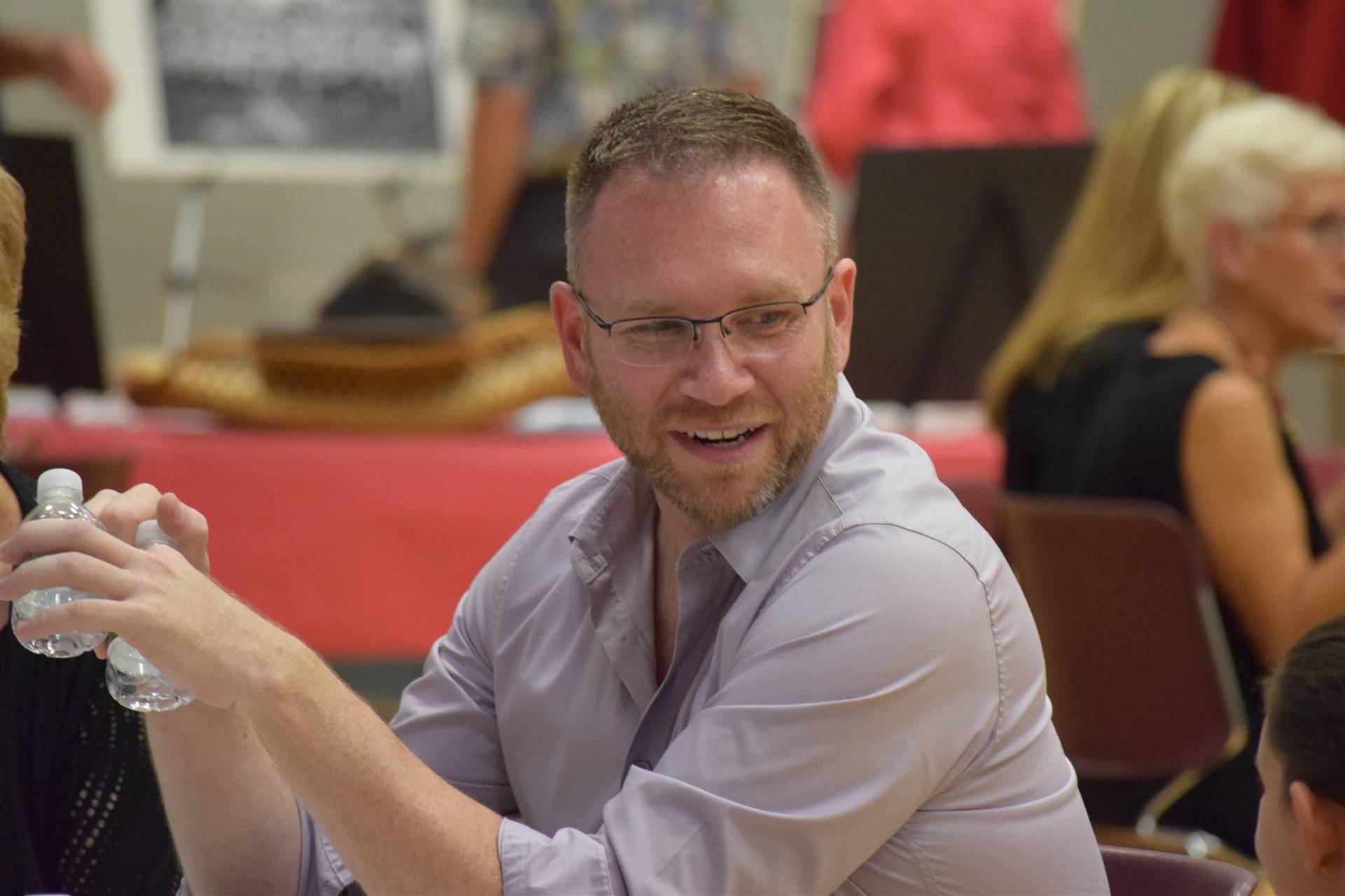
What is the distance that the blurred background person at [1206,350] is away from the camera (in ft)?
A: 8.18

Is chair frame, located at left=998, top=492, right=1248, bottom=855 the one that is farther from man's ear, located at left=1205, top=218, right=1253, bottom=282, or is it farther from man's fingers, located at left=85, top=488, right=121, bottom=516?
man's fingers, located at left=85, top=488, right=121, bottom=516

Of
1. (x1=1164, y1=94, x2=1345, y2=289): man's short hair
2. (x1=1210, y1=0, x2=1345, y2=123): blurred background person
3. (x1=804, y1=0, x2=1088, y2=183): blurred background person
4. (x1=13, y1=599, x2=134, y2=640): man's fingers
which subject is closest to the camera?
(x1=13, y1=599, x2=134, y2=640): man's fingers

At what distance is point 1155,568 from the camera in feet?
7.97

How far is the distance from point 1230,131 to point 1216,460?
24.0 inches

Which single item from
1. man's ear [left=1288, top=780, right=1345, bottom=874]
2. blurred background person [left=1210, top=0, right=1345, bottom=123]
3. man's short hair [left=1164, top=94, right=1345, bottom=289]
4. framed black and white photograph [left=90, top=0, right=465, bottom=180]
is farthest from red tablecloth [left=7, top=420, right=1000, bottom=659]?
framed black and white photograph [left=90, top=0, right=465, bottom=180]

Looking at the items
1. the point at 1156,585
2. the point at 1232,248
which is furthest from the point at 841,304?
the point at 1232,248

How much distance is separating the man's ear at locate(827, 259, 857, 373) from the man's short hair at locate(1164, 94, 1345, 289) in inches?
60.2

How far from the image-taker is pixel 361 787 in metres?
1.13

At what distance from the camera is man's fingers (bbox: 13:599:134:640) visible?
3.43 ft

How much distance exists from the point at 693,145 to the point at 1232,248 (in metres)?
1.71

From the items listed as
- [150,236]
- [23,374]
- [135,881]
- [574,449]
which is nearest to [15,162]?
[23,374]

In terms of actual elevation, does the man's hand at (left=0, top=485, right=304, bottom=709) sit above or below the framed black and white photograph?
above

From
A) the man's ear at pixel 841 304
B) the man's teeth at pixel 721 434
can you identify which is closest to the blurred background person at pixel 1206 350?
the man's ear at pixel 841 304

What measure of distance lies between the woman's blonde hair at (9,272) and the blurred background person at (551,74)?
3.18m
